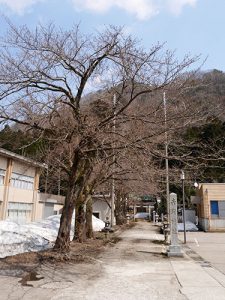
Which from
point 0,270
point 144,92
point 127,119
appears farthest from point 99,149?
point 0,270

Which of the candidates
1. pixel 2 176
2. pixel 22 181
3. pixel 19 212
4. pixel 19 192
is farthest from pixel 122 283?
pixel 22 181

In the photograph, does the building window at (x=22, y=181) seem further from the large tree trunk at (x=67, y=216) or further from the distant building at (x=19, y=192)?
the large tree trunk at (x=67, y=216)

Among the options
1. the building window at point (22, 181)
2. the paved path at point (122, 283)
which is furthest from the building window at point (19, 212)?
the paved path at point (122, 283)

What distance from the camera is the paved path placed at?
716 cm

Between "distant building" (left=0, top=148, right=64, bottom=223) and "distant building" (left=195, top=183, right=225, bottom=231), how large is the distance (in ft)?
54.3

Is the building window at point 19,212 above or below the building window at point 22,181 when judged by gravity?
below

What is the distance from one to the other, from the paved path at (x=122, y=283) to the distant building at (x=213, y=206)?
72.9ft

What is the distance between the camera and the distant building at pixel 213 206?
33.1 m

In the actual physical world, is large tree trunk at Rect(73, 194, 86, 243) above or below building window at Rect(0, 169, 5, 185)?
below

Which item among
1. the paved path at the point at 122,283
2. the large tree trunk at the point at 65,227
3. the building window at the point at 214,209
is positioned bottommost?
the paved path at the point at 122,283

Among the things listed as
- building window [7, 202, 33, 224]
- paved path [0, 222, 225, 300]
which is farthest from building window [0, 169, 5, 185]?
paved path [0, 222, 225, 300]

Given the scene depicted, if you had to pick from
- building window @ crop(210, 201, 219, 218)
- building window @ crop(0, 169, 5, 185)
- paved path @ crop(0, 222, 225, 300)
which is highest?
building window @ crop(0, 169, 5, 185)

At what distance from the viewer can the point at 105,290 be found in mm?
7668

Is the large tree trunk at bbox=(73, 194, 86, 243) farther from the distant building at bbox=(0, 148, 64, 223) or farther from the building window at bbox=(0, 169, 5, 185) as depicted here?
the building window at bbox=(0, 169, 5, 185)
